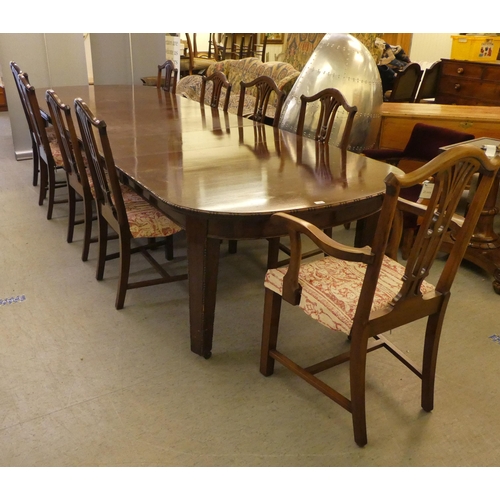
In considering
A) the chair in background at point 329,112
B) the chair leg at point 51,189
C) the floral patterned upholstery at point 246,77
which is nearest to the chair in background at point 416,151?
the chair in background at point 329,112

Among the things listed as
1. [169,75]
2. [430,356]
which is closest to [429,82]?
[169,75]

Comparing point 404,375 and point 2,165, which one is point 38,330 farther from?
point 2,165

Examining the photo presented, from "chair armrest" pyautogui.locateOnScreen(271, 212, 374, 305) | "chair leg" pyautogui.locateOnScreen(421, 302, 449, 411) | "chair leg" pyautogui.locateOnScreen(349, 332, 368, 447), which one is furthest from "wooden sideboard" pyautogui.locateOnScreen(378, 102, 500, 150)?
"chair leg" pyautogui.locateOnScreen(349, 332, 368, 447)

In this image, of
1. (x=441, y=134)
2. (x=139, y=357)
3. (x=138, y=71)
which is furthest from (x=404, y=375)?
(x=138, y=71)

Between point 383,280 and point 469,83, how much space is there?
393 cm

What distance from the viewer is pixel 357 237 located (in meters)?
2.43

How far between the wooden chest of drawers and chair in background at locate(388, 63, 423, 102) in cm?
29

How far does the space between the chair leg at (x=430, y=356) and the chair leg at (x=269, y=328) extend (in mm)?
546

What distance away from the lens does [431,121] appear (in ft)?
10.5

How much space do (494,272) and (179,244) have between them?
72.7 inches

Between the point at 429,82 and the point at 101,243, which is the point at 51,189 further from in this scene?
the point at 429,82

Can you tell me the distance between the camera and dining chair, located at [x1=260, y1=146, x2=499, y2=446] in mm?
1307

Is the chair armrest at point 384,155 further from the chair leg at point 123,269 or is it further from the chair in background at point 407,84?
the chair in background at point 407,84

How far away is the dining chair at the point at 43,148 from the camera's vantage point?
2775 mm
